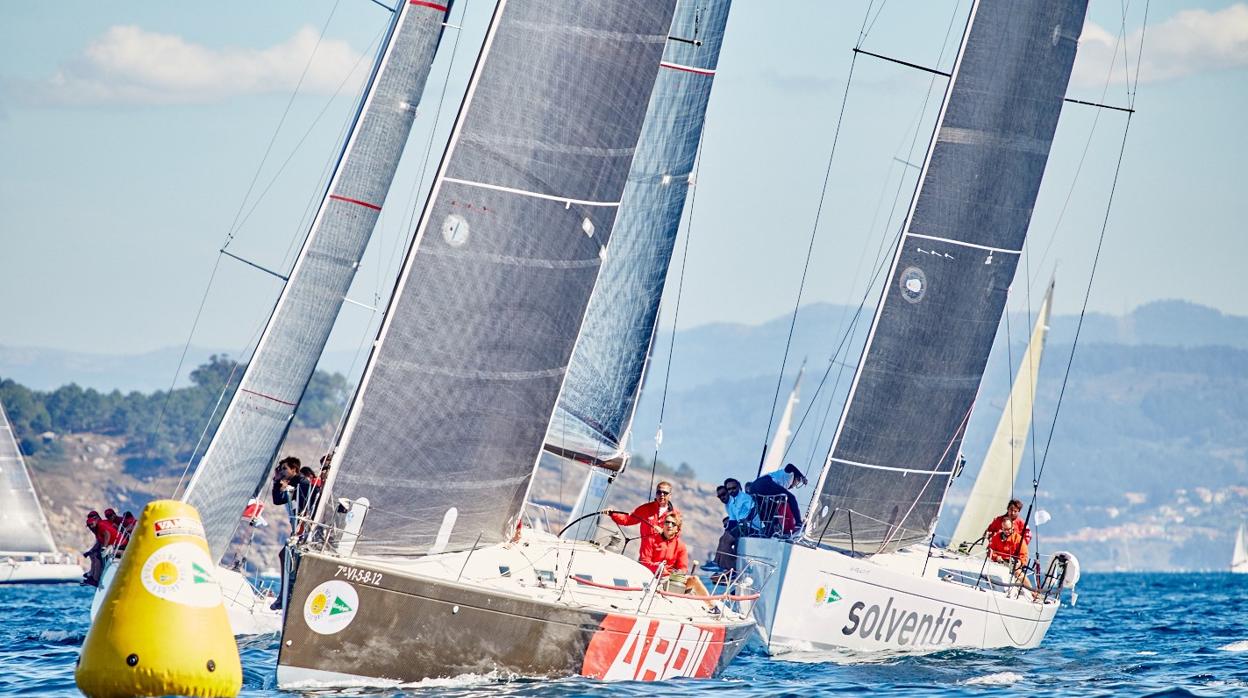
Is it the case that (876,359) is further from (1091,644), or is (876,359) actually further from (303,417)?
(303,417)

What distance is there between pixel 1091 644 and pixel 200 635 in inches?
551

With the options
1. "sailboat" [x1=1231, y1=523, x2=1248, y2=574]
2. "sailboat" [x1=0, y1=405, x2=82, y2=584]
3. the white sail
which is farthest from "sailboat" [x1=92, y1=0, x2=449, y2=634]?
"sailboat" [x1=1231, y1=523, x2=1248, y2=574]

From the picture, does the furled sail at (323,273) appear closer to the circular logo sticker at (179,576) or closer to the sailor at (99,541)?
the sailor at (99,541)

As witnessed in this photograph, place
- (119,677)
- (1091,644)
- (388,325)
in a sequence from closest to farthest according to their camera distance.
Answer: (119,677) → (388,325) → (1091,644)

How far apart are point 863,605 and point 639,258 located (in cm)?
460

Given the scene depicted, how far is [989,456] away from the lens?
3809 cm

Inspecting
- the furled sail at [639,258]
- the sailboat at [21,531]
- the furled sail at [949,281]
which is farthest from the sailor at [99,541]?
the furled sail at [949,281]

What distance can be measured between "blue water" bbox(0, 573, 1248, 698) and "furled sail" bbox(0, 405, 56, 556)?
6437 millimetres

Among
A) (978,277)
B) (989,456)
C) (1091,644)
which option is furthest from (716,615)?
(989,456)

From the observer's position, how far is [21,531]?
30.6 metres

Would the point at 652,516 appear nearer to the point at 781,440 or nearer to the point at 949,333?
the point at 949,333

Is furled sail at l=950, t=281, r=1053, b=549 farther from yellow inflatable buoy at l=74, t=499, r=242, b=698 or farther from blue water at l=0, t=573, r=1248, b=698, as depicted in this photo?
yellow inflatable buoy at l=74, t=499, r=242, b=698

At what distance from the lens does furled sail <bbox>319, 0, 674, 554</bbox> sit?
13.7 m

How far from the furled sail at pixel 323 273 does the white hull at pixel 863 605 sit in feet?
19.1
